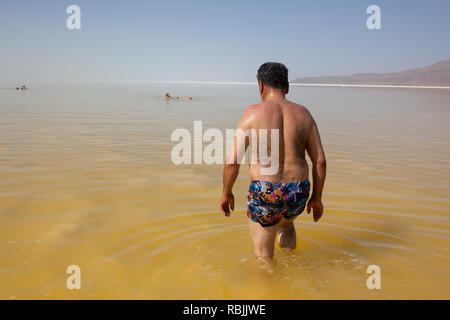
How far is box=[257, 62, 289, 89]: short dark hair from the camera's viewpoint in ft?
11.0

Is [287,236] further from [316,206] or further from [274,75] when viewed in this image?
[274,75]

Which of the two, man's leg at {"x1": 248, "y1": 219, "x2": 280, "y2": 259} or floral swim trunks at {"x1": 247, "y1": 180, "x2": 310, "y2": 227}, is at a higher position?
floral swim trunks at {"x1": 247, "y1": 180, "x2": 310, "y2": 227}

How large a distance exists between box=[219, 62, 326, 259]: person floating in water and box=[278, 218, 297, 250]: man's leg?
1.18 ft

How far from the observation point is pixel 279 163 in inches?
130

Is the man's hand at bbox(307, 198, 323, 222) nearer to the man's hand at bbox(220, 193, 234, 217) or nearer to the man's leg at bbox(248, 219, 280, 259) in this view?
the man's leg at bbox(248, 219, 280, 259)

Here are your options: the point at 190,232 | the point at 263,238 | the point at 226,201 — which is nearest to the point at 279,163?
the point at 226,201

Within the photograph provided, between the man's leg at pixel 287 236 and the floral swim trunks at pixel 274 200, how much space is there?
1.50 ft

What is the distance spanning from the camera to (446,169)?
7445mm

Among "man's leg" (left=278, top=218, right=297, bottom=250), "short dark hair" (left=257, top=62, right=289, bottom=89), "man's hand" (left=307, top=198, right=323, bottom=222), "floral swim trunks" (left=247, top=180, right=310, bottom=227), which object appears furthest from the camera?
"man's leg" (left=278, top=218, right=297, bottom=250)

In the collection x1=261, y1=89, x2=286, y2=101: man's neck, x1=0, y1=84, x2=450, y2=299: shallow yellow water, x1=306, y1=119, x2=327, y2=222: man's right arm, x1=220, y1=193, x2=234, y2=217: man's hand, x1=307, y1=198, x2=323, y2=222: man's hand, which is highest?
x1=261, y1=89, x2=286, y2=101: man's neck

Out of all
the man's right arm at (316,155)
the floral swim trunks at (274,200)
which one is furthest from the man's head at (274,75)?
the floral swim trunks at (274,200)

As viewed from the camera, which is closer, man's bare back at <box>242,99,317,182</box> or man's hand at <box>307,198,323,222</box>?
man's bare back at <box>242,99,317,182</box>

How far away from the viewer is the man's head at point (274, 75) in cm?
337

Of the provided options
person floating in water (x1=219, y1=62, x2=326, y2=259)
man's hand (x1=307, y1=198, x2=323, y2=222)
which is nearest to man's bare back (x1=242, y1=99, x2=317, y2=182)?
person floating in water (x1=219, y1=62, x2=326, y2=259)
